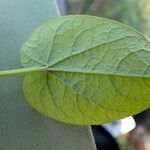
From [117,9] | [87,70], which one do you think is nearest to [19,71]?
[87,70]

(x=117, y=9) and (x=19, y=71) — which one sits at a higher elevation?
(x=19, y=71)

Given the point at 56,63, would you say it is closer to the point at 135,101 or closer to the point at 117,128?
the point at 135,101

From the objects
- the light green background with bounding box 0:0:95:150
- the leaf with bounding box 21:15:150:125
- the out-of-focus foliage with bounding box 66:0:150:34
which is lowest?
the out-of-focus foliage with bounding box 66:0:150:34

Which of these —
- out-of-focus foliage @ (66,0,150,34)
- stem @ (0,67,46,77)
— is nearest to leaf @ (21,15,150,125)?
stem @ (0,67,46,77)

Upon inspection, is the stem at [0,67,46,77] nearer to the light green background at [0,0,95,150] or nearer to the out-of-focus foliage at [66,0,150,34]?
the light green background at [0,0,95,150]

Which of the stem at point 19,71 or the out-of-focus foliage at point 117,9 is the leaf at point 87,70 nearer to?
the stem at point 19,71

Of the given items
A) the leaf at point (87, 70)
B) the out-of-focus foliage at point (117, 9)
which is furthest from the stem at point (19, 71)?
the out-of-focus foliage at point (117, 9)

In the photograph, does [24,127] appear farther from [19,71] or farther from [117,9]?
[117,9]

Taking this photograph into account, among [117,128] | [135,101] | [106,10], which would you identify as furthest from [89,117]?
[106,10]

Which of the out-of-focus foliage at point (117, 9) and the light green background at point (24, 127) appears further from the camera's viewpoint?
the out-of-focus foliage at point (117, 9)
